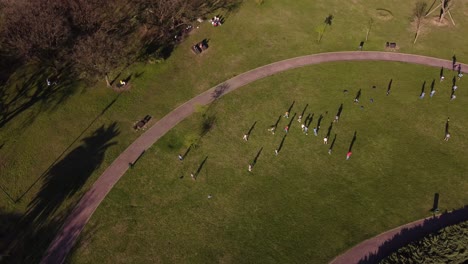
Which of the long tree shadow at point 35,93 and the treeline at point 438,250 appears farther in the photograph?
the long tree shadow at point 35,93

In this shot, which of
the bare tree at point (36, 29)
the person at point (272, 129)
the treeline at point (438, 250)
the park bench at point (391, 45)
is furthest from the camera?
the park bench at point (391, 45)

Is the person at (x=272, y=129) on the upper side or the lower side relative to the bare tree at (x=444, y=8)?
lower

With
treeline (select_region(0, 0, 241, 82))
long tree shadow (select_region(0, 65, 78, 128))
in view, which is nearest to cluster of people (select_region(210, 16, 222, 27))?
treeline (select_region(0, 0, 241, 82))

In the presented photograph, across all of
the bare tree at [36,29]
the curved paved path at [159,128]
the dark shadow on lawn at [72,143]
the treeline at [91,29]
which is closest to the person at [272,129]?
the curved paved path at [159,128]

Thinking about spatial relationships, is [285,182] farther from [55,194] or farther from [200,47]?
[55,194]

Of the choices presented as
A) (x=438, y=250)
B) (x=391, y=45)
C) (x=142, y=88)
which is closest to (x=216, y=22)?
(x=142, y=88)

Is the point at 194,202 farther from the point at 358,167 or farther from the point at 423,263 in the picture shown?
the point at 423,263

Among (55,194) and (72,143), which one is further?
(72,143)

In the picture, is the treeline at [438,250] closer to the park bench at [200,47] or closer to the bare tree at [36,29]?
the park bench at [200,47]
